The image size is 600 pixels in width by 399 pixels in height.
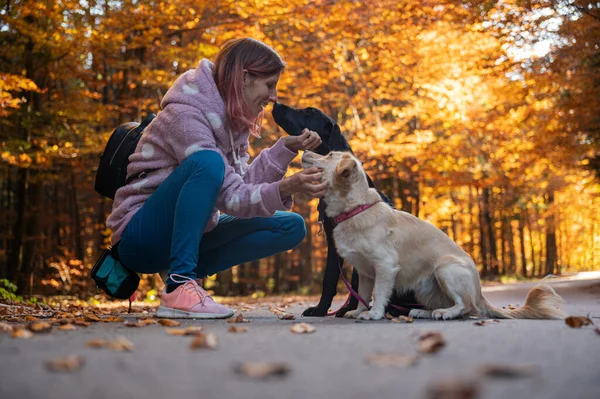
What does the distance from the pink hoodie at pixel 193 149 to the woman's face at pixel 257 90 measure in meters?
0.20

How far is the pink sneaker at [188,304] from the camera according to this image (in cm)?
323

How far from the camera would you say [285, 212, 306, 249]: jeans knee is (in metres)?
4.18

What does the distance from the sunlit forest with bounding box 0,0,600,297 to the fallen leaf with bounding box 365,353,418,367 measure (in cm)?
641

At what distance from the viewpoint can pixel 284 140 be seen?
13.0 feet

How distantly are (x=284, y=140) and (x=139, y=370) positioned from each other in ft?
8.47

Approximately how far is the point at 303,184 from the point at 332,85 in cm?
956

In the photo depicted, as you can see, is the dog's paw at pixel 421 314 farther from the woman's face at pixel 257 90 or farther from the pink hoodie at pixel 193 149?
the woman's face at pixel 257 90

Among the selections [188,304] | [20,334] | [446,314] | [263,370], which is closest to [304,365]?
[263,370]

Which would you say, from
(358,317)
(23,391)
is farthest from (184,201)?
(23,391)

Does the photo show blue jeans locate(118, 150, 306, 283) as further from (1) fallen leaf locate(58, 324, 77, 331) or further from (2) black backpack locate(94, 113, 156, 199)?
(1) fallen leaf locate(58, 324, 77, 331)

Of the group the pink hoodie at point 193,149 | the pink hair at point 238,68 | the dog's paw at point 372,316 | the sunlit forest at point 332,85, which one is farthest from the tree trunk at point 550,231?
the pink hoodie at point 193,149

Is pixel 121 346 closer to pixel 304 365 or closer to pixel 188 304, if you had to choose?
pixel 304 365

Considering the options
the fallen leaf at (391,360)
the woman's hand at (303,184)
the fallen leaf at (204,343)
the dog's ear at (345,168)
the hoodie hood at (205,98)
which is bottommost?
the fallen leaf at (204,343)

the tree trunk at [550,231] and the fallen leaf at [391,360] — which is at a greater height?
the fallen leaf at [391,360]
